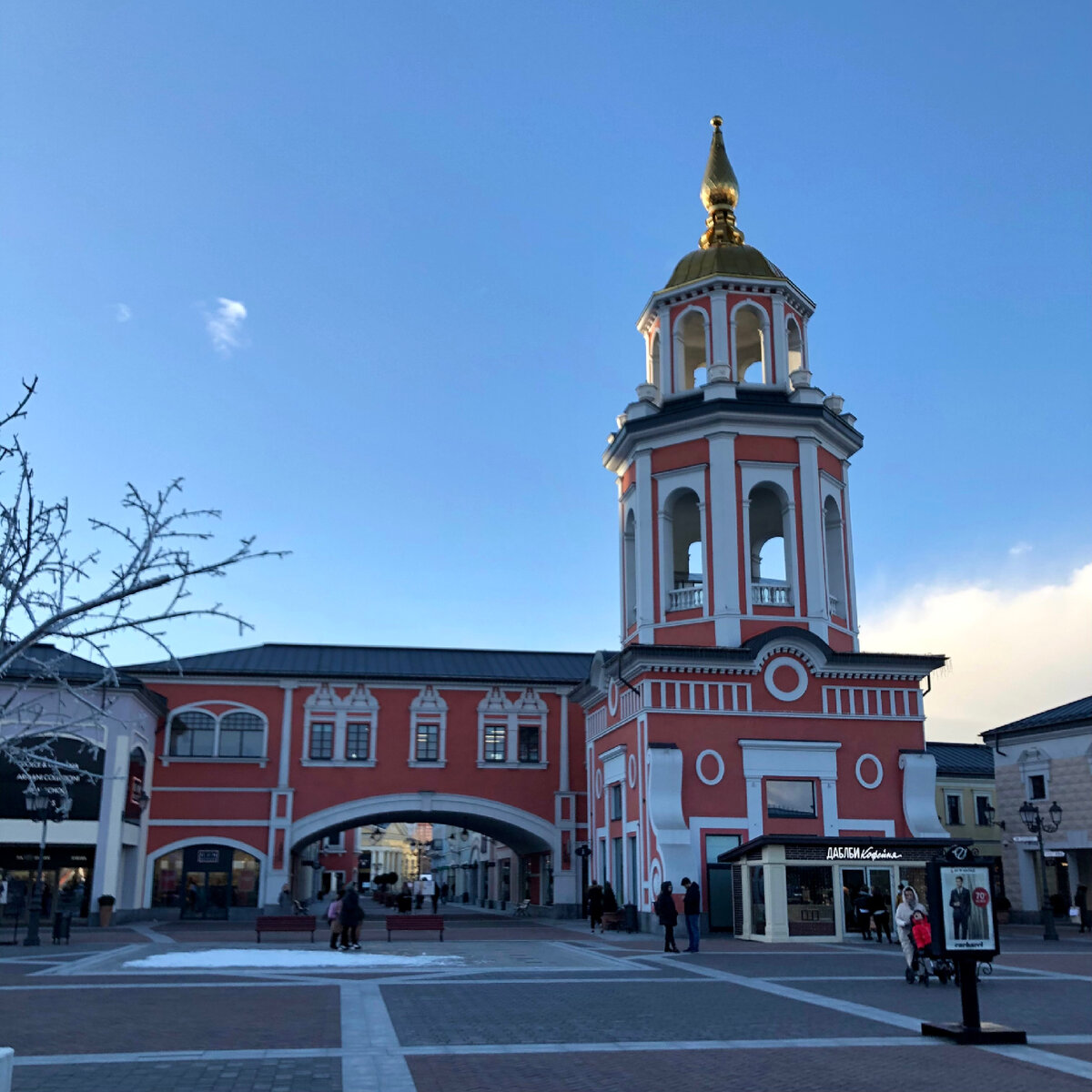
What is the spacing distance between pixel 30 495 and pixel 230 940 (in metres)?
22.2

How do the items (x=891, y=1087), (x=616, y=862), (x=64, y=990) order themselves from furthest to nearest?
1. (x=616, y=862)
2. (x=64, y=990)
3. (x=891, y=1087)

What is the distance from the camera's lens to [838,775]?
32.3 meters

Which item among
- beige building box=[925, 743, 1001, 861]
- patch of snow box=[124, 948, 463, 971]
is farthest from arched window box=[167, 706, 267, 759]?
beige building box=[925, 743, 1001, 861]

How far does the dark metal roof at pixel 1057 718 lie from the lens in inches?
1521

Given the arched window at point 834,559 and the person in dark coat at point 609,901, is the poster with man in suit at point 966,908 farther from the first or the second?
the arched window at point 834,559

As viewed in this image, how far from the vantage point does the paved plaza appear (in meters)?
10.3

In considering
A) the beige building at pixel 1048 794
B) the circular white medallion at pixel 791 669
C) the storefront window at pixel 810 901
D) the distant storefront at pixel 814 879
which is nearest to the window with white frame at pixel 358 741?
the circular white medallion at pixel 791 669

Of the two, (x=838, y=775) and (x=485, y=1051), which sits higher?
(x=838, y=775)

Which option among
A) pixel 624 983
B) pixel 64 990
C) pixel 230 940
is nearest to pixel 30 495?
pixel 64 990

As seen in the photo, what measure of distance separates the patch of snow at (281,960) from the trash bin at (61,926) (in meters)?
5.19

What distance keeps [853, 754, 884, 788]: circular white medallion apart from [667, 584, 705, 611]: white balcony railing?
Answer: 6224 millimetres

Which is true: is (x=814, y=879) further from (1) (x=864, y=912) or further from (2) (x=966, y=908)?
(2) (x=966, y=908)

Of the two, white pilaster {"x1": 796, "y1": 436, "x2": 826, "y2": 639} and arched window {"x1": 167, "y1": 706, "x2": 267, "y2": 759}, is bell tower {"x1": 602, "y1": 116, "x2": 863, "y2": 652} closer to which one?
white pilaster {"x1": 796, "y1": 436, "x2": 826, "y2": 639}

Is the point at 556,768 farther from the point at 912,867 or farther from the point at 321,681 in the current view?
the point at 912,867
